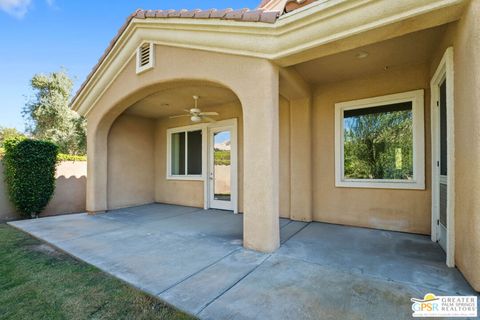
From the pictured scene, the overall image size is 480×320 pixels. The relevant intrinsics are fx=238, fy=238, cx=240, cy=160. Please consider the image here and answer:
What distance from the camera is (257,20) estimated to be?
437 centimetres

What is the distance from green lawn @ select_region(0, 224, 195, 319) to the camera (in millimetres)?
2730

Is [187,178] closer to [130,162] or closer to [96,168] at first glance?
[130,162]

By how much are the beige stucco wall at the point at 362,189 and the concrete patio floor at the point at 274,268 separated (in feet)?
1.25

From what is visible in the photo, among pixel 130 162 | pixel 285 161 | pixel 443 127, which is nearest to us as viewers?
pixel 443 127

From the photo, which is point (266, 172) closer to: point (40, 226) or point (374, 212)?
point (374, 212)

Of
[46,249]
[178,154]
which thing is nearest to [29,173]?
[46,249]

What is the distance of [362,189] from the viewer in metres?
6.09

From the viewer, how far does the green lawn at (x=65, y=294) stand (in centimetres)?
273

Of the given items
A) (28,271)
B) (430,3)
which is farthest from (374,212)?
(28,271)

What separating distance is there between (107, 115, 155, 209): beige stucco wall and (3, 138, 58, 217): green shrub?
1.99m

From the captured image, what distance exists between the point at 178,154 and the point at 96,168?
9.71ft

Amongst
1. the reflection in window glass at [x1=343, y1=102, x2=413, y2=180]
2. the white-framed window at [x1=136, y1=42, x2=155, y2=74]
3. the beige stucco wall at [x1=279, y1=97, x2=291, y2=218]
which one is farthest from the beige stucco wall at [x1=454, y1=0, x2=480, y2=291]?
the white-framed window at [x1=136, y1=42, x2=155, y2=74]

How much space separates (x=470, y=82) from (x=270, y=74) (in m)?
2.82

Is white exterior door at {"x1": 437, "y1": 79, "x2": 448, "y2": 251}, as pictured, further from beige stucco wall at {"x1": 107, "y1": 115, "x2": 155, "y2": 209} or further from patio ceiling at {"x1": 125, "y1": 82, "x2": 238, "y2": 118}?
beige stucco wall at {"x1": 107, "y1": 115, "x2": 155, "y2": 209}
